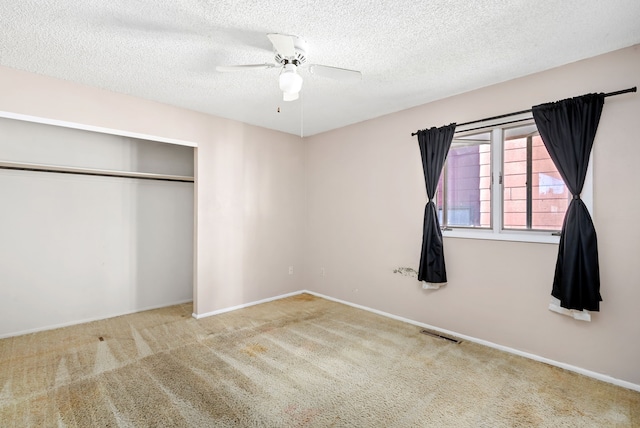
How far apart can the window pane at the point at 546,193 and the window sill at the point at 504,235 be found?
0.11 metres

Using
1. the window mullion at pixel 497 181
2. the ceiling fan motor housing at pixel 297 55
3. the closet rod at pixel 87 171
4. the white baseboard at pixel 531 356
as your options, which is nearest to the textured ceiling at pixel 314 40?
the ceiling fan motor housing at pixel 297 55

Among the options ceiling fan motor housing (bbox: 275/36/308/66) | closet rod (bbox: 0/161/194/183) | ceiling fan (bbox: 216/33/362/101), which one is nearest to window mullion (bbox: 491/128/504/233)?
ceiling fan (bbox: 216/33/362/101)

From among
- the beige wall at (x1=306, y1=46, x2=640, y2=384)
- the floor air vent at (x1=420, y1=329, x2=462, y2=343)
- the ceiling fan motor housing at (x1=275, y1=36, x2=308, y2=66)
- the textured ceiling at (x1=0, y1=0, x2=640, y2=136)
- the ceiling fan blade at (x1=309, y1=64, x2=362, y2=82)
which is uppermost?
the textured ceiling at (x1=0, y1=0, x2=640, y2=136)

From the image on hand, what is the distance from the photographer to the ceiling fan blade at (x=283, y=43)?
2.00 metres

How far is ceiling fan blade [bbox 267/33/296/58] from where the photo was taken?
200cm

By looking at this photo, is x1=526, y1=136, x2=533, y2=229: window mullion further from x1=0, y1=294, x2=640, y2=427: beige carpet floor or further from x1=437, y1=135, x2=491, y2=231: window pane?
x1=0, y1=294, x2=640, y2=427: beige carpet floor

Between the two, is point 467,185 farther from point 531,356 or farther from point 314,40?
point 314,40

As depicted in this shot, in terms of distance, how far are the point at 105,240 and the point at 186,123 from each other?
1.85 m

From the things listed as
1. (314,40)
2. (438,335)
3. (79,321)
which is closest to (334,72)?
(314,40)

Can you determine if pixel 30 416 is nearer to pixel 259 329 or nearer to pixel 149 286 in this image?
pixel 259 329

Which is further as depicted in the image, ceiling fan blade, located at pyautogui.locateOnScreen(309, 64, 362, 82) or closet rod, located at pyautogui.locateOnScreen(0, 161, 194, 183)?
closet rod, located at pyautogui.locateOnScreen(0, 161, 194, 183)

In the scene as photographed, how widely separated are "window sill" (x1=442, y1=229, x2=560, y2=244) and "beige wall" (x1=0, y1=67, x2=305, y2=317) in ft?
8.50

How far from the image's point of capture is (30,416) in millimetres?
2055

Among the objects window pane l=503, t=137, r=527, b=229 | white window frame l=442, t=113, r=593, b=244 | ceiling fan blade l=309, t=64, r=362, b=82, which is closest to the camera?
ceiling fan blade l=309, t=64, r=362, b=82
